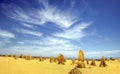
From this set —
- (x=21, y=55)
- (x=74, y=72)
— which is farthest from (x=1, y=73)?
(x=21, y=55)

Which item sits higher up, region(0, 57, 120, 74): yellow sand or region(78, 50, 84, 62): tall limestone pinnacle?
region(78, 50, 84, 62): tall limestone pinnacle

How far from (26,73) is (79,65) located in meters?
12.0

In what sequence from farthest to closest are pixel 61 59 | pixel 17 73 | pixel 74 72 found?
pixel 61 59, pixel 17 73, pixel 74 72

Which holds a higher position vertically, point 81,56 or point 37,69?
point 81,56

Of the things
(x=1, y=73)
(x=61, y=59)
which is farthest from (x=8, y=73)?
(x=61, y=59)

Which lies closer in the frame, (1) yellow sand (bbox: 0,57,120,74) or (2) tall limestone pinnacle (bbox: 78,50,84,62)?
(1) yellow sand (bbox: 0,57,120,74)

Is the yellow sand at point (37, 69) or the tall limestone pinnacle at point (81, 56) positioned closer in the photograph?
the yellow sand at point (37, 69)

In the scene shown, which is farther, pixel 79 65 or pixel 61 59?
pixel 61 59

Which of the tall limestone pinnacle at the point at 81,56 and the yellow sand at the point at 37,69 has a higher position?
the tall limestone pinnacle at the point at 81,56

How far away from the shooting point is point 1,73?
13.8 metres

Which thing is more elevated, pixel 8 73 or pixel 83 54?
pixel 83 54

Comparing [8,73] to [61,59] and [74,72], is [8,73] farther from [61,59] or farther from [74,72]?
[61,59]

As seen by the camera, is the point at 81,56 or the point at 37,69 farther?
the point at 81,56

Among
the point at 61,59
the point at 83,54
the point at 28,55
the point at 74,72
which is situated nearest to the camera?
the point at 74,72
